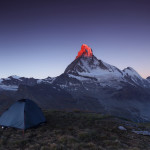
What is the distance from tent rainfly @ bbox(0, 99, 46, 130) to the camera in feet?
50.4

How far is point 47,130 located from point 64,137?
10.6 feet

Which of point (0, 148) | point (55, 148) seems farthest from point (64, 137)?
point (0, 148)

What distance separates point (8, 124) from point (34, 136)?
4167 mm

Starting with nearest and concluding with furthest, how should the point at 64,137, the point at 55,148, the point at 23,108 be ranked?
the point at 55,148
the point at 64,137
the point at 23,108

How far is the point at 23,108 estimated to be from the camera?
1630 cm

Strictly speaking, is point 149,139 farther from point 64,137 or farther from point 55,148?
point 55,148

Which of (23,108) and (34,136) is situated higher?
(23,108)

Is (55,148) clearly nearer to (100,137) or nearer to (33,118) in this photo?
(100,137)

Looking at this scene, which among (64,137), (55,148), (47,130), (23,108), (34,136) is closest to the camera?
(55,148)

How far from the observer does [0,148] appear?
36.5 feet

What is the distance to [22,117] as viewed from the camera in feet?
50.9

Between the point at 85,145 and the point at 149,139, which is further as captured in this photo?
the point at 149,139

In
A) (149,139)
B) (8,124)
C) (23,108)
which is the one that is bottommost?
(149,139)

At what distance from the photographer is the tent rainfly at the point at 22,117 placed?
50.4 feet
